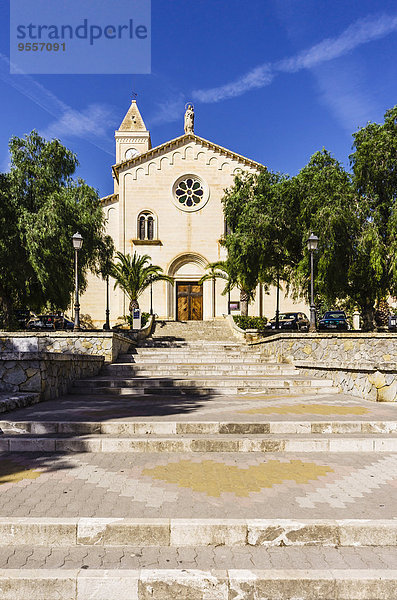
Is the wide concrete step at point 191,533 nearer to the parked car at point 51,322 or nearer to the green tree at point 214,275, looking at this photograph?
the green tree at point 214,275

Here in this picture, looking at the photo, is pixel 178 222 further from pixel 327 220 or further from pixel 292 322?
pixel 327 220

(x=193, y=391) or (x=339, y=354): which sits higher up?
(x=339, y=354)

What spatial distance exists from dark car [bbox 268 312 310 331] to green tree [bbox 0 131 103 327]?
47.8 ft

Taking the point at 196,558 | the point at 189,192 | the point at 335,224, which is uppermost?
the point at 189,192

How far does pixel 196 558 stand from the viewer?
2.79 m

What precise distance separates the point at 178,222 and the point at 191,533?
30.3 m

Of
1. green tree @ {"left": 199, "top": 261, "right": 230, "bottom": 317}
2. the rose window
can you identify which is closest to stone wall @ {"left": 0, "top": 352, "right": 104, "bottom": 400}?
green tree @ {"left": 199, "top": 261, "right": 230, "bottom": 317}

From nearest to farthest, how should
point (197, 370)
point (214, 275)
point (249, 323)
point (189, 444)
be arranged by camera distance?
point (189, 444) → point (197, 370) → point (249, 323) → point (214, 275)

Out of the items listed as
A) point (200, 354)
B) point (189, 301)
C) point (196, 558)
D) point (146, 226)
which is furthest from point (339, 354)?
point (146, 226)

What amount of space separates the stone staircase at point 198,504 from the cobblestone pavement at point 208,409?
52 millimetres

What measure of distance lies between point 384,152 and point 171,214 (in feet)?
61.4

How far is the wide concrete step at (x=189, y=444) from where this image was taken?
4938mm

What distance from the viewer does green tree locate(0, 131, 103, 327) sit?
17.4 metres

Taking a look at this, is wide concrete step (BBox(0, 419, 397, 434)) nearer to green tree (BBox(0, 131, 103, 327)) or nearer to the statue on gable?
green tree (BBox(0, 131, 103, 327))
